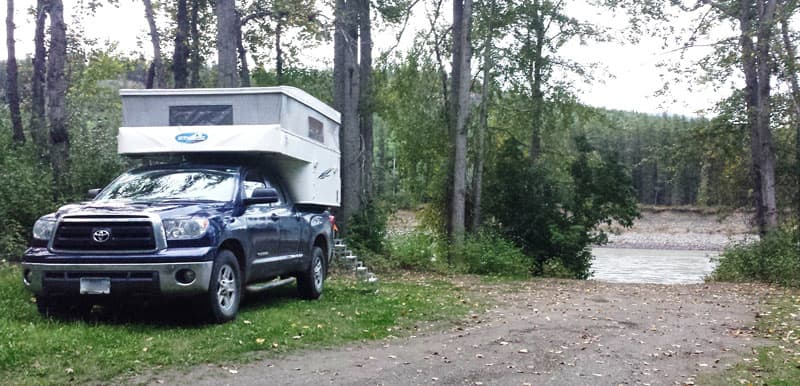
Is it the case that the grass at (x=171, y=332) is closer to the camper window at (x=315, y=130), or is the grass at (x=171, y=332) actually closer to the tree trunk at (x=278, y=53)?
the camper window at (x=315, y=130)

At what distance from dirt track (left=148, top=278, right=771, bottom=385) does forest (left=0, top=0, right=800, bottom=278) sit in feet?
27.5

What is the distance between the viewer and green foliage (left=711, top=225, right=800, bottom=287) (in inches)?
706

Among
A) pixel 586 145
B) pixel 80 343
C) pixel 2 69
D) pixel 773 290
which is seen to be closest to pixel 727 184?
pixel 586 145

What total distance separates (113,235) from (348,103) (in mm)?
11992

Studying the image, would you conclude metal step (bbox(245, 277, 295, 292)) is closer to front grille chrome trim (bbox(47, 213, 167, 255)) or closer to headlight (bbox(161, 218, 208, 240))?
headlight (bbox(161, 218, 208, 240))

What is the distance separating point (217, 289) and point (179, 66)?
57.0 ft

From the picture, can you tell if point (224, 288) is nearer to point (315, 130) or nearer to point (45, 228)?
point (45, 228)

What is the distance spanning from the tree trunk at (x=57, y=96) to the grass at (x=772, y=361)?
11703 millimetres

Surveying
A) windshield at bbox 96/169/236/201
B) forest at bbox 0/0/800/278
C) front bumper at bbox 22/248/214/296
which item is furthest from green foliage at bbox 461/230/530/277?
front bumper at bbox 22/248/214/296

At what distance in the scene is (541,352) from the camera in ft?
25.2

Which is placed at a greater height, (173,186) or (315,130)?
(315,130)

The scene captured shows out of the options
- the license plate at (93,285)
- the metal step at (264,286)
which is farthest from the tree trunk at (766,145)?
the license plate at (93,285)

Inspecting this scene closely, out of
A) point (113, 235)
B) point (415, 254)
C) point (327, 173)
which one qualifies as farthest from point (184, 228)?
point (415, 254)

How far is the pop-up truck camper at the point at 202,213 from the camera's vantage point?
755 centimetres
